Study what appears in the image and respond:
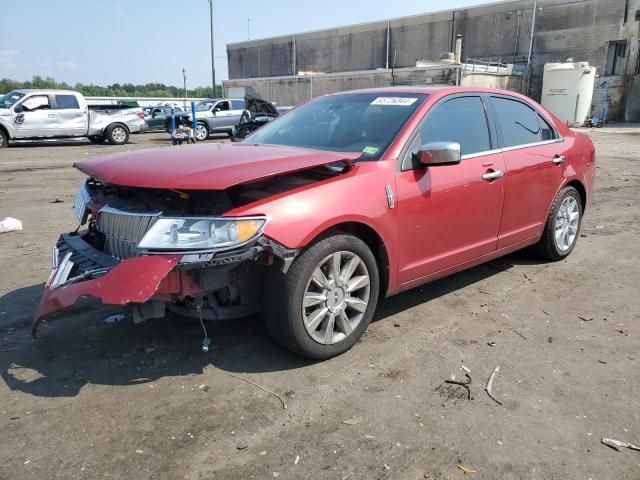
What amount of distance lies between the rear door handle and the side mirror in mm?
644

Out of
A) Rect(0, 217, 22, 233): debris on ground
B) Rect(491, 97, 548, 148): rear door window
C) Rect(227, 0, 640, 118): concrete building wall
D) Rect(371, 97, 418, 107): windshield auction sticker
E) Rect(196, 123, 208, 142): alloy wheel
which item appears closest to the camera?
Rect(371, 97, 418, 107): windshield auction sticker

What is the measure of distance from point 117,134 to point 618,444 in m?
19.8

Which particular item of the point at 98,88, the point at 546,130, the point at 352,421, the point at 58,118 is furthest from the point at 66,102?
the point at 98,88

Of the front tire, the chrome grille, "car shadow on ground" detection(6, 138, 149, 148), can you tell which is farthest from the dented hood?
"car shadow on ground" detection(6, 138, 149, 148)

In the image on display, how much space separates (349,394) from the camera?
2918 millimetres

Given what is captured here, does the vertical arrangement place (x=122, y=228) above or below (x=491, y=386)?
above

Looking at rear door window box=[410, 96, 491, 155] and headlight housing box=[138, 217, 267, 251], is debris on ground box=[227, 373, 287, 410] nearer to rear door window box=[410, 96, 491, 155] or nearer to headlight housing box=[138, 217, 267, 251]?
headlight housing box=[138, 217, 267, 251]

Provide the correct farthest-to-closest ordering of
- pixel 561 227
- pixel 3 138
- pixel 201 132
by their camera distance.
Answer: pixel 201 132
pixel 3 138
pixel 561 227

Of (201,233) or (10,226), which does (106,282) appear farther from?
(10,226)

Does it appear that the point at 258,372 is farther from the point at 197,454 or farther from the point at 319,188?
the point at 319,188

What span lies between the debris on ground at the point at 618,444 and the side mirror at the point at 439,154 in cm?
184

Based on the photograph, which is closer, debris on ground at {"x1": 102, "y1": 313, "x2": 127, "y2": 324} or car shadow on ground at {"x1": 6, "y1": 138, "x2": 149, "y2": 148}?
debris on ground at {"x1": 102, "y1": 313, "x2": 127, "y2": 324}

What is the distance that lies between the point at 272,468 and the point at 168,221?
1.37 metres

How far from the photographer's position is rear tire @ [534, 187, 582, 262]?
16.5 ft
